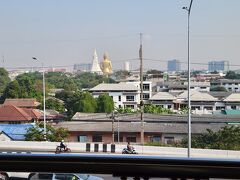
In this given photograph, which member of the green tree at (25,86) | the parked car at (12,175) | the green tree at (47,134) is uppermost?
the green tree at (25,86)

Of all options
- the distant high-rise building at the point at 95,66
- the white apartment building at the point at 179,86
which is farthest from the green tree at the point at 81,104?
the distant high-rise building at the point at 95,66

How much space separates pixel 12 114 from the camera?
206 inches

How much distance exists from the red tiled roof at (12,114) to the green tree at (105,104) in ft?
4.16

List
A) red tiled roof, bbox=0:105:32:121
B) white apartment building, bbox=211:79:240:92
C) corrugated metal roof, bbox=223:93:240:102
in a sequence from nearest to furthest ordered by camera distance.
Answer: red tiled roof, bbox=0:105:32:121, corrugated metal roof, bbox=223:93:240:102, white apartment building, bbox=211:79:240:92

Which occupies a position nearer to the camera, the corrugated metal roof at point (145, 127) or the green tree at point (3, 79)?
the corrugated metal roof at point (145, 127)

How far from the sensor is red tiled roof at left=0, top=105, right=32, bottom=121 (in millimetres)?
5190

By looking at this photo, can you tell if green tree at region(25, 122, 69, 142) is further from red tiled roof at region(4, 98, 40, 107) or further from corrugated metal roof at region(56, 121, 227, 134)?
red tiled roof at region(4, 98, 40, 107)

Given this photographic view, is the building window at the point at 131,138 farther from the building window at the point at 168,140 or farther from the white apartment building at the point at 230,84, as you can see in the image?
the white apartment building at the point at 230,84

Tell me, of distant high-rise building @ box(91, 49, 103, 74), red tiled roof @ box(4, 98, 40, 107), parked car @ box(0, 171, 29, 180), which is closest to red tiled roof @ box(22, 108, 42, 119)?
red tiled roof @ box(4, 98, 40, 107)

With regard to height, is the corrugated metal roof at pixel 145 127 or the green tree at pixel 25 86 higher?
the green tree at pixel 25 86

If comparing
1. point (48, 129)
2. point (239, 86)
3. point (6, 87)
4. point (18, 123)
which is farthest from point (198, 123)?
point (239, 86)

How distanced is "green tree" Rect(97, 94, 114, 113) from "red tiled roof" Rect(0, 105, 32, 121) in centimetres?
127

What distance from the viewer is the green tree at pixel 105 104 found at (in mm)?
6297

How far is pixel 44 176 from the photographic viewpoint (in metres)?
0.42
